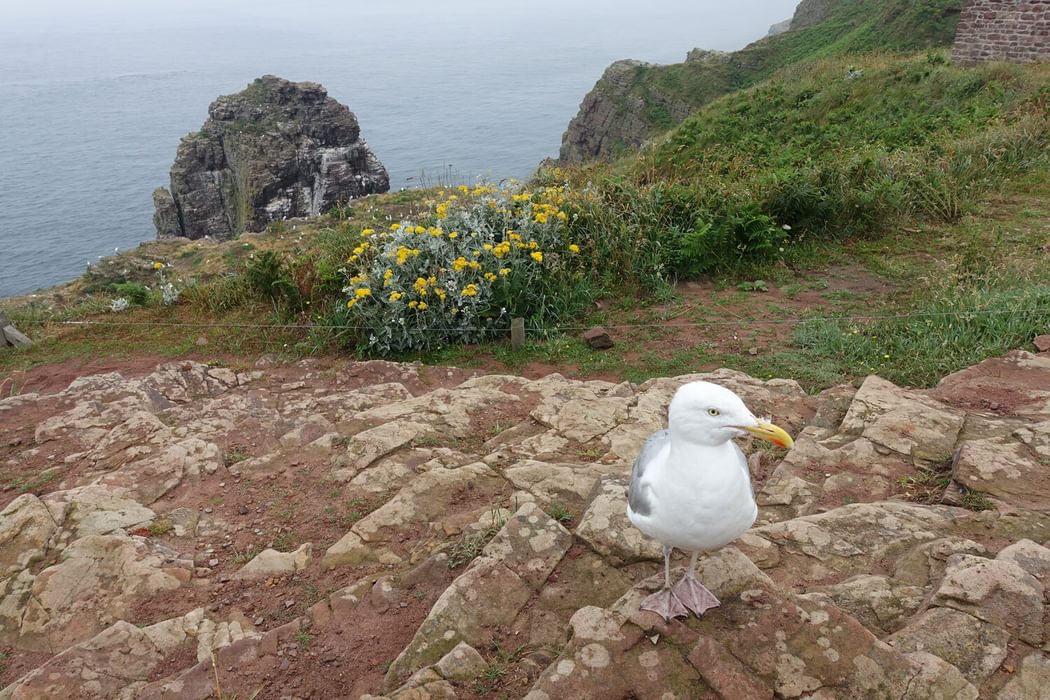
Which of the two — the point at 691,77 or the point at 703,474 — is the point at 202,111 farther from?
the point at 703,474

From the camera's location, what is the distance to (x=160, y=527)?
4.26 m

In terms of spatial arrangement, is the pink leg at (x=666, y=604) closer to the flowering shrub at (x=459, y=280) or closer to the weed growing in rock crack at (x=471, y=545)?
the weed growing in rock crack at (x=471, y=545)

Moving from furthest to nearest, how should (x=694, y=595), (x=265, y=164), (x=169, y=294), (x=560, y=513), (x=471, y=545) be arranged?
(x=265, y=164)
(x=169, y=294)
(x=560, y=513)
(x=471, y=545)
(x=694, y=595)

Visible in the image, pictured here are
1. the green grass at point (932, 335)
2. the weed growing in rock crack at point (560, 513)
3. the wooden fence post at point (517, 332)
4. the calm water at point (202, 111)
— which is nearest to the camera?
the weed growing in rock crack at point (560, 513)

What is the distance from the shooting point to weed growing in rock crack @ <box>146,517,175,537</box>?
423cm

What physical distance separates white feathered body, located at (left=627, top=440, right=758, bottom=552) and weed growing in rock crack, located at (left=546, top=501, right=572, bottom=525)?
1151 mm

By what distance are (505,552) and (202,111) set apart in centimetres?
10126

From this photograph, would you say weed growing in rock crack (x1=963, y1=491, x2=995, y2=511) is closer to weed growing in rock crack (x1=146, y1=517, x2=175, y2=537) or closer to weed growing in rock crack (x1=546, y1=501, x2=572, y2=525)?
weed growing in rock crack (x1=546, y1=501, x2=572, y2=525)

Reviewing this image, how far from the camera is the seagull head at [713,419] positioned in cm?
254

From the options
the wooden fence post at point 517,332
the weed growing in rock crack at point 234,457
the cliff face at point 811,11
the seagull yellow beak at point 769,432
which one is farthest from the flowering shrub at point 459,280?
the cliff face at point 811,11

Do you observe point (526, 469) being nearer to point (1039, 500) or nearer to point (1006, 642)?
point (1006, 642)

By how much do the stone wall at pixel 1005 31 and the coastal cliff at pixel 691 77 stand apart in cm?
1198

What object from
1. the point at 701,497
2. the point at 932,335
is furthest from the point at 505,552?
the point at 932,335

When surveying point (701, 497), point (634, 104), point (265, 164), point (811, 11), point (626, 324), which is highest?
point (811, 11)
